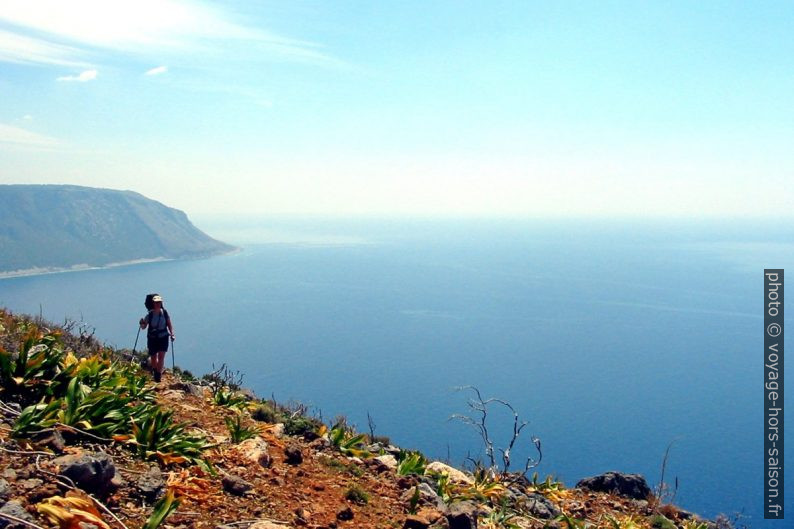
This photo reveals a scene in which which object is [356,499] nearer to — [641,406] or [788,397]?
[641,406]

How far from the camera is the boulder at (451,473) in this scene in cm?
756

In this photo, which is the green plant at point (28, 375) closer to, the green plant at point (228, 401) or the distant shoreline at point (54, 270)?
the green plant at point (228, 401)

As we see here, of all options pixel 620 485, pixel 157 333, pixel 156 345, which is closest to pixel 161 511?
pixel 156 345

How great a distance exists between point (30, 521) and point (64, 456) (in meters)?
0.94

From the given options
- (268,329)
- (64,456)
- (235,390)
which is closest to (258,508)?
(64,456)

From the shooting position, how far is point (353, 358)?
7906cm

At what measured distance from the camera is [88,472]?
4250 millimetres

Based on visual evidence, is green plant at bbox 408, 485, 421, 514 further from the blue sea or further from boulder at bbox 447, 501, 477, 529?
the blue sea

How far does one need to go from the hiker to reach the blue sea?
3.31 meters

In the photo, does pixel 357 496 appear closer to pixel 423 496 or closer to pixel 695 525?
pixel 423 496

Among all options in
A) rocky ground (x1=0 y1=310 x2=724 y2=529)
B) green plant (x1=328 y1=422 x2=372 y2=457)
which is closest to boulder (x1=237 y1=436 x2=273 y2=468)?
rocky ground (x1=0 y1=310 x2=724 y2=529)

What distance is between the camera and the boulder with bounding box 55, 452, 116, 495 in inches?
166

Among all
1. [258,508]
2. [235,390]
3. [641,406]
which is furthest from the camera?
[641,406]

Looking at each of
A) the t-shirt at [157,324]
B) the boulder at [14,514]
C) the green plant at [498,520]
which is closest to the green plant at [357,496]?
the green plant at [498,520]
